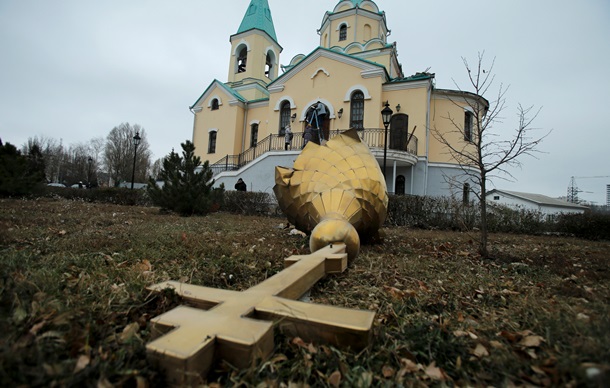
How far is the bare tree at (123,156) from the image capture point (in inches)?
2024

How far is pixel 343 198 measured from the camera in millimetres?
3494

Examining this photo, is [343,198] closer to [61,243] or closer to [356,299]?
[356,299]

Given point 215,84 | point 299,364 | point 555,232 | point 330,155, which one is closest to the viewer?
point 299,364

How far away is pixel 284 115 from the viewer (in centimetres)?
2188

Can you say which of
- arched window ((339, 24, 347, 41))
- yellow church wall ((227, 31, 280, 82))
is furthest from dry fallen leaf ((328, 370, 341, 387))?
yellow church wall ((227, 31, 280, 82))

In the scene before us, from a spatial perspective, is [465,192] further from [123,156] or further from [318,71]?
[123,156]

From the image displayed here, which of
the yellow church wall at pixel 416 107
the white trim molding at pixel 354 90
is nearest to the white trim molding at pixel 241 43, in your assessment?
the white trim molding at pixel 354 90

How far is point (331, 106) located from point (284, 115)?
3.89 m

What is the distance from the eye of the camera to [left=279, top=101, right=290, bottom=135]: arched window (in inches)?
852

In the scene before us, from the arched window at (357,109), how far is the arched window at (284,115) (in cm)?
485

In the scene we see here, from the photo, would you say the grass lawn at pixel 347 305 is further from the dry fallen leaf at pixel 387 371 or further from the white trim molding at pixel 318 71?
the white trim molding at pixel 318 71

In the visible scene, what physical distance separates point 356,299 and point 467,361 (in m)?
1.00

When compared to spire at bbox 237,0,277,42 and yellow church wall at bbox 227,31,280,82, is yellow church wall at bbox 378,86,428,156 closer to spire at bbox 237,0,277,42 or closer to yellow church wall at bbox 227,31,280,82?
yellow church wall at bbox 227,31,280,82

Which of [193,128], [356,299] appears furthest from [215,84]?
[356,299]
